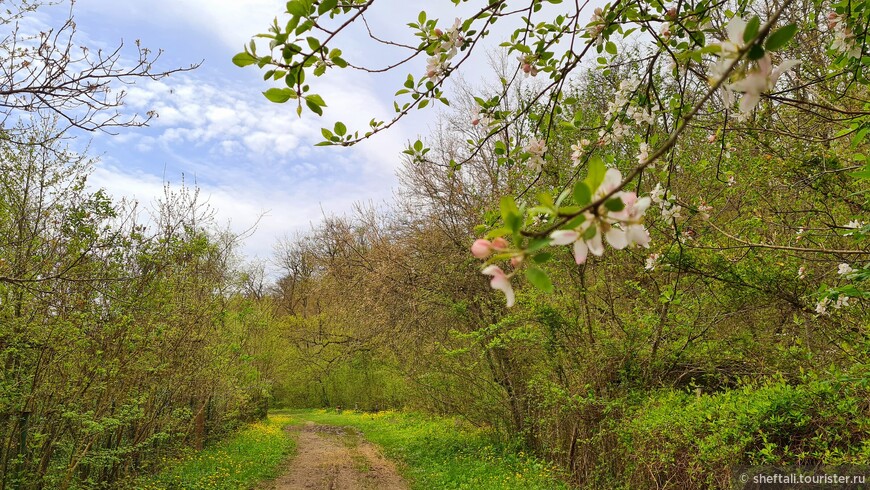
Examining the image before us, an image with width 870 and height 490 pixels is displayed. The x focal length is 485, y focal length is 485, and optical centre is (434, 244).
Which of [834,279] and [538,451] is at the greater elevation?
[834,279]

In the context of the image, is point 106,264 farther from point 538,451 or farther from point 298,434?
point 298,434

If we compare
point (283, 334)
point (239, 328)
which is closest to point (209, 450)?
→ point (239, 328)

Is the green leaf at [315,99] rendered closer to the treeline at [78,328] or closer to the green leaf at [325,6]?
the green leaf at [325,6]

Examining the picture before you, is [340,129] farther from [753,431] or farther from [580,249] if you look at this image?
[753,431]

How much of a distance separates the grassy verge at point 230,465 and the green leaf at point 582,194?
304 inches

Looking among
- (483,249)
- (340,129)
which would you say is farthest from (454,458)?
(483,249)

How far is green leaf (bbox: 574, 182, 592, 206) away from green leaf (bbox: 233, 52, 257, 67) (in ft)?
2.78

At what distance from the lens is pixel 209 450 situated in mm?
10523

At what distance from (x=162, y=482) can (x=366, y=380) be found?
46.4 ft

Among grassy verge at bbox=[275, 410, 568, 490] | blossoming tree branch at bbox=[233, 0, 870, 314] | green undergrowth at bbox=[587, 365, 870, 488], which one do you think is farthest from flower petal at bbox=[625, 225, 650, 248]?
grassy verge at bbox=[275, 410, 568, 490]

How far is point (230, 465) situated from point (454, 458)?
4208 millimetres

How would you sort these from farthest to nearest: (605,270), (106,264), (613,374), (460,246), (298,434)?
(298,434), (460,246), (605,270), (613,374), (106,264)

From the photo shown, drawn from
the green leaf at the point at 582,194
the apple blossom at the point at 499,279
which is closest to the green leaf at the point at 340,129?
the apple blossom at the point at 499,279

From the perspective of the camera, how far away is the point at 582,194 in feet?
1.97
